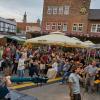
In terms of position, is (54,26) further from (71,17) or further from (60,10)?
(71,17)

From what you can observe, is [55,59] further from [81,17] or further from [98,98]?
[81,17]

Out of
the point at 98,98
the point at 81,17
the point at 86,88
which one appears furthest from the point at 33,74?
the point at 81,17

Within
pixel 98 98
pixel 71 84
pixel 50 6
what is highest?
pixel 50 6

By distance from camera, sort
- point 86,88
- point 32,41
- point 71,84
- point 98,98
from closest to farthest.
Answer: point 71,84
point 98,98
point 86,88
point 32,41

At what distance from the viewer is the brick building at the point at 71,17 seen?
57.5 meters

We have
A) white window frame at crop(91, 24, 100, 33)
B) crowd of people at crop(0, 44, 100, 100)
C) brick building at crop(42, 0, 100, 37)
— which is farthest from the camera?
brick building at crop(42, 0, 100, 37)

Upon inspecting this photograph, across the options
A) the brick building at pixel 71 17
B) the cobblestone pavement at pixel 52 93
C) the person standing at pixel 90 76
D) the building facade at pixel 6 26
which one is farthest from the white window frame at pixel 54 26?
the person standing at pixel 90 76

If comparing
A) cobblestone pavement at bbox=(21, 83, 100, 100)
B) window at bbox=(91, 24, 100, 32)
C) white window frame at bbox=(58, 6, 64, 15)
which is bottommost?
cobblestone pavement at bbox=(21, 83, 100, 100)

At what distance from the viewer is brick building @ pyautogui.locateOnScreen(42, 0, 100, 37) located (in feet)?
189

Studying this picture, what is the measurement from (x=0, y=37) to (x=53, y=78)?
1768cm

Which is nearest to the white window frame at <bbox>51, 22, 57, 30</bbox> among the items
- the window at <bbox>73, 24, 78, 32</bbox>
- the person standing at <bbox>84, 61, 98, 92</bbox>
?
the window at <bbox>73, 24, 78, 32</bbox>

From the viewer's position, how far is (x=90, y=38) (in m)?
52.4

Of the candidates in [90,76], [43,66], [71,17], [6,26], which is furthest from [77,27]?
[90,76]

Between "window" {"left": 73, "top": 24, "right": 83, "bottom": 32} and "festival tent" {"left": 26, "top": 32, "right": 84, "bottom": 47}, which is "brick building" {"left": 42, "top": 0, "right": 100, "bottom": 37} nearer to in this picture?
"window" {"left": 73, "top": 24, "right": 83, "bottom": 32}
